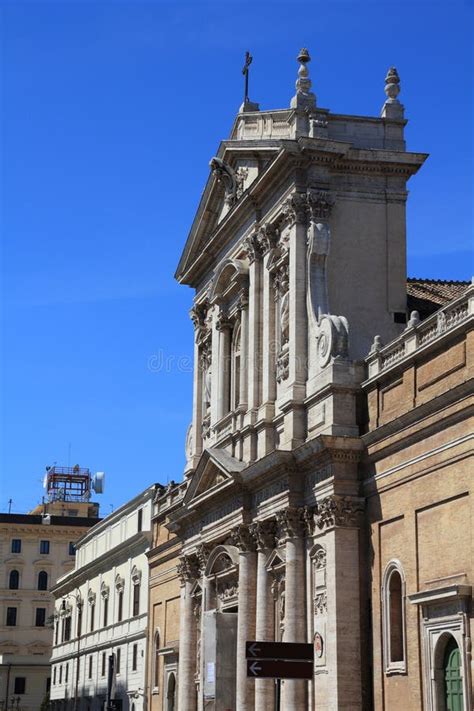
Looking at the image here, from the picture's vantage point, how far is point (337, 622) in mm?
28312

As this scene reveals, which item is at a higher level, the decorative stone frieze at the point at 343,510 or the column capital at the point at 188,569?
the column capital at the point at 188,569

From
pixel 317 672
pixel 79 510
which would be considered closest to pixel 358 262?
pixel 317 672

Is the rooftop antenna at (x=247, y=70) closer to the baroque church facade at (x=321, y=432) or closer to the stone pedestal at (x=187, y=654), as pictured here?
the baroque church facade at (x=321, y=432)

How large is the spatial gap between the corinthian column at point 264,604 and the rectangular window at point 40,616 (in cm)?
5910

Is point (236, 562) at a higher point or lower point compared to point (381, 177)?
lower

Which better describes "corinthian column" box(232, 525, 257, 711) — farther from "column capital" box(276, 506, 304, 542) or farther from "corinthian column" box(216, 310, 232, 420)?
"corinthian column" box(216, 310, 232, 420)

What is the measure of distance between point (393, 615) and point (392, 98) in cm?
1581

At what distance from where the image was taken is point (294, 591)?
100 feet

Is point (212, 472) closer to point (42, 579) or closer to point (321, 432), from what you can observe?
point (321, 432)

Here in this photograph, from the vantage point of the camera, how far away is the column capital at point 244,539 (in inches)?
1345

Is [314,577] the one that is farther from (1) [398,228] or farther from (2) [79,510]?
(2) [79,510]

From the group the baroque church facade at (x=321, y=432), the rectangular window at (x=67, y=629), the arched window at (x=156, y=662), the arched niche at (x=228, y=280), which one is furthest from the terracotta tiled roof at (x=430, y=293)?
the rectangular window at (x=67, y=629)

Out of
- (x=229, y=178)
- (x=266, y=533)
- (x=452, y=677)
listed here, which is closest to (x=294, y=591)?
(x=266, y=533)

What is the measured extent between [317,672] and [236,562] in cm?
668
